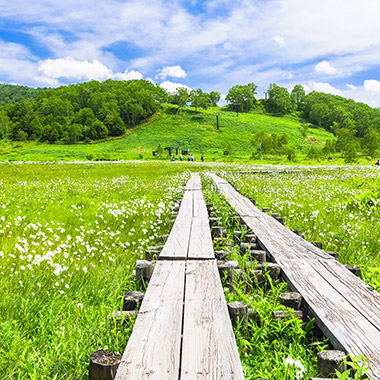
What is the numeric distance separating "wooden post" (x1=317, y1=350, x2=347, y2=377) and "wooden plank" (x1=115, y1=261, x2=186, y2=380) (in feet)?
3.41

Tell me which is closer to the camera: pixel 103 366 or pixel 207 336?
pixel 103 366

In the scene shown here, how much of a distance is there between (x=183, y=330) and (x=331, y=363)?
1078 millimetres

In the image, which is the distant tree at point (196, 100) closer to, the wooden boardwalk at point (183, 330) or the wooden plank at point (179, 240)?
the wooden plank at point (179, 240)

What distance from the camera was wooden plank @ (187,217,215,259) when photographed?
Answer: 12.9ft

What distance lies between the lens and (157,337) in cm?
216

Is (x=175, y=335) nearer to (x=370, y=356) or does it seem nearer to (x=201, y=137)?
(x=370, y=356)

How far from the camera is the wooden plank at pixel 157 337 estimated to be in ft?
6.00

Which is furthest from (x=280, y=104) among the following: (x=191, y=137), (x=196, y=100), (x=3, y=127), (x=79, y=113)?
(x=3, y=127)

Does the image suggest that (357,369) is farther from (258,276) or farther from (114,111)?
(114,111)

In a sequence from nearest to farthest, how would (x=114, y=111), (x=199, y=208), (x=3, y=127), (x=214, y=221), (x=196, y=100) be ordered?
(x=214, y=221) → (x=199, y=208) → (x=3, y=127) → (x=114, y=111) → (x=196, y=100)

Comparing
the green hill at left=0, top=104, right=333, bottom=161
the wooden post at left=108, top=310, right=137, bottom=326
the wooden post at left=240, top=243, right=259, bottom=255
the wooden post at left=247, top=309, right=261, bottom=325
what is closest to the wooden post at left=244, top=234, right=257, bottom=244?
the wooden post at left=240, top=243, right=259, bottom=255

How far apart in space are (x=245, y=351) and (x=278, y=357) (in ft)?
0.91

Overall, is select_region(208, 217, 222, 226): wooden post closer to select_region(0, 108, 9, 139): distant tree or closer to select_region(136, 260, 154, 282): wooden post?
select_region(136, 260, 154, 282): wooden post

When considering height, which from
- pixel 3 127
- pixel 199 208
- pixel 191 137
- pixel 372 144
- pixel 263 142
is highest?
pixel 3 127
